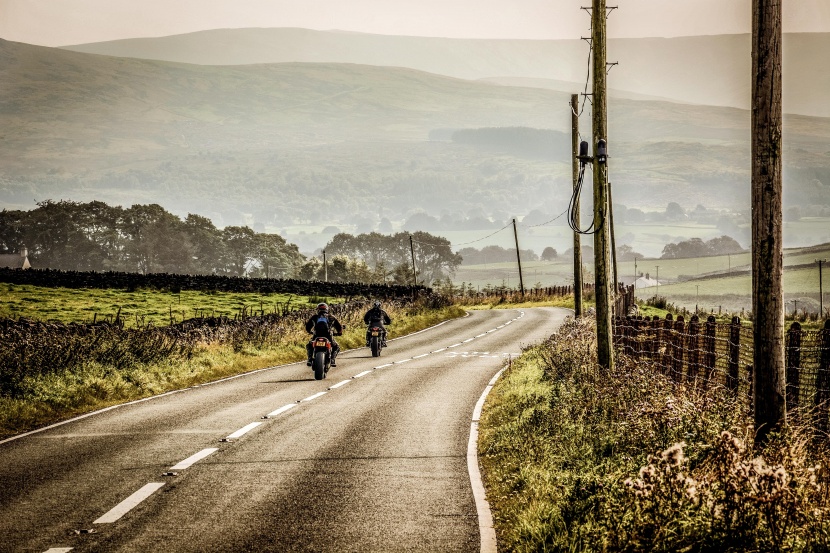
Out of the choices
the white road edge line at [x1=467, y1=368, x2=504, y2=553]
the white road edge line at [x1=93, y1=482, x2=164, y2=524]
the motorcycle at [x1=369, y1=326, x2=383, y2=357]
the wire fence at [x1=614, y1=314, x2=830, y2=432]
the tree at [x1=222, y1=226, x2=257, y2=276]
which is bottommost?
the white road edge line at [x1=467, y1=368, x2=504, y2=553]

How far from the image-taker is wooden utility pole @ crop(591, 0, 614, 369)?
16625mm

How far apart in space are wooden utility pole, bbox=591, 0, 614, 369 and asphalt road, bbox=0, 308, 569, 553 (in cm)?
296

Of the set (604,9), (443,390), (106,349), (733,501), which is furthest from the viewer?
(106,349)

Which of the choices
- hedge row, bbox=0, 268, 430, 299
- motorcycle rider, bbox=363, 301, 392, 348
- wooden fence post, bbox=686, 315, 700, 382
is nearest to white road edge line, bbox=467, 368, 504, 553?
wooden fence post, bbox=686, 315, 700, 382

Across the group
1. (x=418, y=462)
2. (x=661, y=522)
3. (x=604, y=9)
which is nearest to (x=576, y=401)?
(x=418, y=462)

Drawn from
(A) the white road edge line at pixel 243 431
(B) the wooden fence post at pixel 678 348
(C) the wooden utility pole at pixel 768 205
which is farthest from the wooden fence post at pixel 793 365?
(A) the white road edge line at pixel 243 431

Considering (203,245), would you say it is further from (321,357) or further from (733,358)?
(733,358)

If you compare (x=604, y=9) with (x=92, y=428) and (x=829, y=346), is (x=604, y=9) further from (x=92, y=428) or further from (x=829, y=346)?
(x=92, y=428)

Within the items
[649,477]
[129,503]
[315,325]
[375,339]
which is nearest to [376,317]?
[375,339]

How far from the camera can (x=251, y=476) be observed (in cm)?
998

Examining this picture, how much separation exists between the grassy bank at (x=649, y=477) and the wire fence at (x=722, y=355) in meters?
0.69

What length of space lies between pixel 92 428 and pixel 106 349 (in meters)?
7.65

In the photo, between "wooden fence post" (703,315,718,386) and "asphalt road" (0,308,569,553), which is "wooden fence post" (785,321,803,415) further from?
"asphalt road" (0,308,569,553)

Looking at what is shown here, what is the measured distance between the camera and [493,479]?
10062 mm
